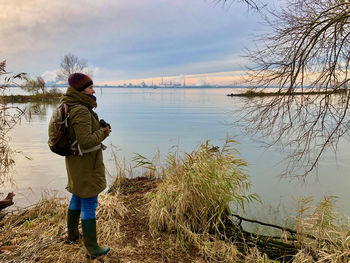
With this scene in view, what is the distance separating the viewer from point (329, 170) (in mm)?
7934

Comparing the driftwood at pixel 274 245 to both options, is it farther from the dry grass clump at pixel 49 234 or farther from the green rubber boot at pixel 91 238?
the green rubber boot at pixel 91 238

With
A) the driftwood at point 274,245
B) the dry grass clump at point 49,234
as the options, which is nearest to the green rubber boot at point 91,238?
the dry grass clump at point 49,234

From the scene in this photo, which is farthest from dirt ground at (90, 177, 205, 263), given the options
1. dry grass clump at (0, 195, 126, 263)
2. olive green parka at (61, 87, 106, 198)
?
olive green parka at (61, 87, 106, 198)

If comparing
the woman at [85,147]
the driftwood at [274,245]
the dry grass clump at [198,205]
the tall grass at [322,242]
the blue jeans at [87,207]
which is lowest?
the driftwood at [274,245]

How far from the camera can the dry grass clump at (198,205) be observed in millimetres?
2959

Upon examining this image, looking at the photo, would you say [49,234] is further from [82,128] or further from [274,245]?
[274,245]

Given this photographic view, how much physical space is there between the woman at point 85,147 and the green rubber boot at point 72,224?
0.86 ft

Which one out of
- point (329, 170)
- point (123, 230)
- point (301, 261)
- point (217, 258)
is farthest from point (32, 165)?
point (329, 170)

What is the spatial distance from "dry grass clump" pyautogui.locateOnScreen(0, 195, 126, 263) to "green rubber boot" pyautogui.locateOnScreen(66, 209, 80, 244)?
8cm

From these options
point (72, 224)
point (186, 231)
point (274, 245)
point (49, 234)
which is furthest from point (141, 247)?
point (274, 245)

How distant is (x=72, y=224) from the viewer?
2.57 meters

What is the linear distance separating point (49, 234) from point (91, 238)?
0.89 metres

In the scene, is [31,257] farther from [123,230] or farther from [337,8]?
[337,8]

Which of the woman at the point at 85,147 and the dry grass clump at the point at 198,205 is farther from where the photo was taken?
the dry grass clump at the point at 198,205
